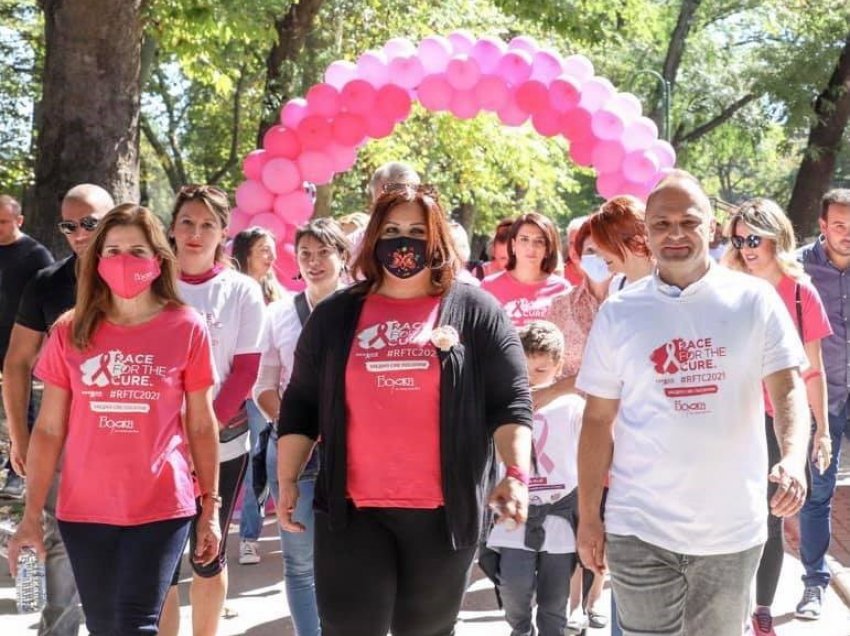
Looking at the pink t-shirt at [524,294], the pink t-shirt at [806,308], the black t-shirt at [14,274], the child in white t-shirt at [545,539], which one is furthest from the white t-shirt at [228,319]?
the pink t-shirt at [806,308]

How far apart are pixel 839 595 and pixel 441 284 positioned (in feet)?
13.6

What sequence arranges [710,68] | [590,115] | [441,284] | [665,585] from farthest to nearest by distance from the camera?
1. [710,68]
2. [590,115]
3. [441,284]
4. [665,585]

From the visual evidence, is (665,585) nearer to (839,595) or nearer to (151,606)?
(151,606)

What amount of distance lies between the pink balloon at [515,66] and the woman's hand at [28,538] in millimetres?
8447

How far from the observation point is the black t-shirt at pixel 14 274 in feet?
25.5

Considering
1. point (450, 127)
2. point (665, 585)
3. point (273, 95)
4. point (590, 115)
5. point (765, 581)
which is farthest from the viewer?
point (450, 127)

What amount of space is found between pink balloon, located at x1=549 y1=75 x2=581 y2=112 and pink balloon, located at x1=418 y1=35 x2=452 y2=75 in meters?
1.01

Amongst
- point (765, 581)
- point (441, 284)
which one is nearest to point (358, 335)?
point (441, 284)

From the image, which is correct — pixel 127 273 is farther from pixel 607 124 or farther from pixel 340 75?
pixel 340 75

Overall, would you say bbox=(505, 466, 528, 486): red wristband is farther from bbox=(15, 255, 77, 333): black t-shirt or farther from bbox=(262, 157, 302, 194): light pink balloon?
bbox=(262, 157, 302, 194): light pink balloon

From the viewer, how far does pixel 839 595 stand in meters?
7.54

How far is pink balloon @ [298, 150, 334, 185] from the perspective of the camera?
42.8 ft

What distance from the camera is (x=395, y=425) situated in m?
4.20

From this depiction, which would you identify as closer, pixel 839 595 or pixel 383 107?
pixel 839 595
